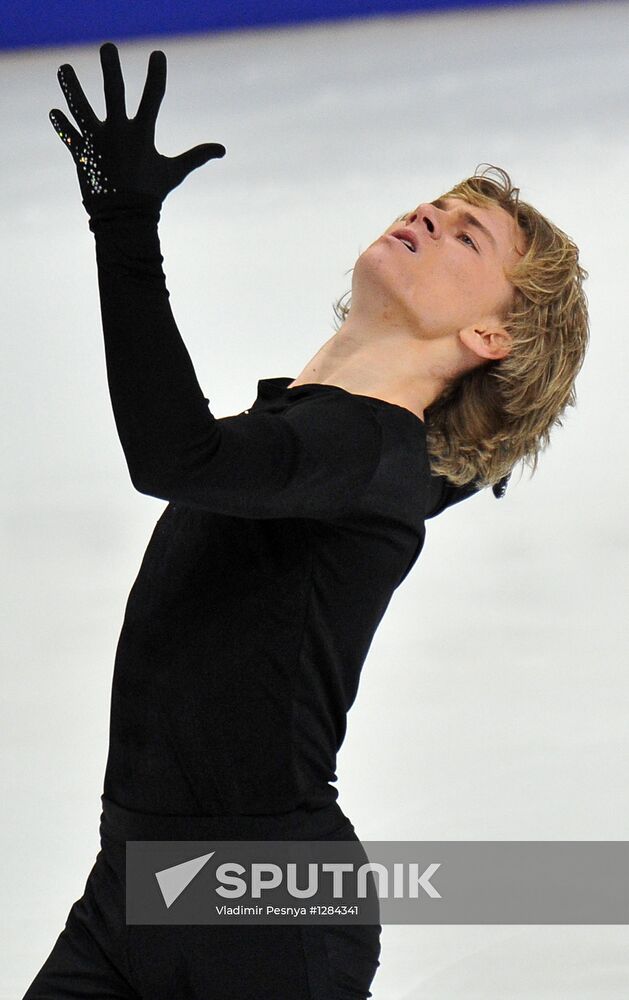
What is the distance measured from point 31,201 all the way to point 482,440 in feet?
8.74

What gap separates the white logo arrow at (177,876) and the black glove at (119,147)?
58 centimetres

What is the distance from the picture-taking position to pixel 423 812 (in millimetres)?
2064

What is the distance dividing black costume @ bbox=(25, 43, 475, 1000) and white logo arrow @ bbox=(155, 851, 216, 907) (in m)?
0.03

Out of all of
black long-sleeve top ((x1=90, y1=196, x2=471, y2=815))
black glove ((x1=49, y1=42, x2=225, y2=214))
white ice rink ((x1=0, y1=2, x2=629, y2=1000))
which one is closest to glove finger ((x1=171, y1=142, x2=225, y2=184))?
black glove ((x1=49, y1=42, x2=225, y2=214))

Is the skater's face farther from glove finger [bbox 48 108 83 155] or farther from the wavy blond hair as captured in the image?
glove finger [bbox 48 108 83 155]

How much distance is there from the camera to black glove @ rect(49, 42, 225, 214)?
3.29 feet

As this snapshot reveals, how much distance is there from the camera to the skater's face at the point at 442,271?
4.56 ft

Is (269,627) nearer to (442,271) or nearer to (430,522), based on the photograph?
(442,271)


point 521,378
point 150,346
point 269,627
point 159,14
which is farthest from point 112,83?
point 159,14

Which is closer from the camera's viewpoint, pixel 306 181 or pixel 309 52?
pixel 306 181

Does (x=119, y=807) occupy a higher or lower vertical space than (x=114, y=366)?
lower

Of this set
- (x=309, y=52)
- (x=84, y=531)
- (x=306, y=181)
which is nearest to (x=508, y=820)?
(x=84, y=531)

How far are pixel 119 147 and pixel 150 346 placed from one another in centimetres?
15

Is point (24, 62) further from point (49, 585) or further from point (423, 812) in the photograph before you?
point (423, 812)
